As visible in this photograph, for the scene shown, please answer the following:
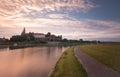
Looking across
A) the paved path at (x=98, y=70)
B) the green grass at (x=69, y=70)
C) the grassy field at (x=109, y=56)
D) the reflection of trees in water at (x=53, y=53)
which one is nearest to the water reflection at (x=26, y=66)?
the green grass at (x=69, y=70)

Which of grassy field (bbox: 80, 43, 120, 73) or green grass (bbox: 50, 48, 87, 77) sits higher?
grassy field (bbox: 80, 43, 120, 73)

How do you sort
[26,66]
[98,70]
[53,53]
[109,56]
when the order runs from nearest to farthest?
1. [98,70]
2. [26,66]
3. [109,56]
4. [53,53]

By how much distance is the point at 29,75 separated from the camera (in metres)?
21.5

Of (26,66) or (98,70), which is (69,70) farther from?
(26,66)

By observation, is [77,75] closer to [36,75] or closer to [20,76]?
[36,75]

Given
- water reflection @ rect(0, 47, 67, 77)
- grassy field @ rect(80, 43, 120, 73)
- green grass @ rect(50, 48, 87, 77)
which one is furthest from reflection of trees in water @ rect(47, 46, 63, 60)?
green grass @ rect(50, 48, 87, 77)

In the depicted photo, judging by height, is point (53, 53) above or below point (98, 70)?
below

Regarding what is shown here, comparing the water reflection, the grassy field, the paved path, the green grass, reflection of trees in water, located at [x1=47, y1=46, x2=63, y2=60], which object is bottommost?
the water reflection

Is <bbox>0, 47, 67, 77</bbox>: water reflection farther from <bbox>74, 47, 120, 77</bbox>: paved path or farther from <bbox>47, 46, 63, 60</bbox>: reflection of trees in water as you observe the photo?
<bbox>74, 47, 120, 77</bbox>: paved path

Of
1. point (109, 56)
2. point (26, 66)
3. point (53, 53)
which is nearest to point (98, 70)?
point (109, 56)

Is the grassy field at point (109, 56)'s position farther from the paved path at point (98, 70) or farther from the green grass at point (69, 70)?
the green grass at point (69, 70)

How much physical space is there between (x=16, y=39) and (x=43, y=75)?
151 meters

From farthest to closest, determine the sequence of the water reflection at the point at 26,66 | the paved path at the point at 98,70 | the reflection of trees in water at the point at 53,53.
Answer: the reflection of trees in water at the point at 53,53
the water reflection at the point at 26,66
the paved path at the point at 98,70

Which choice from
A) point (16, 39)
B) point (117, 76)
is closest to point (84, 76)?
point (117, 76)
